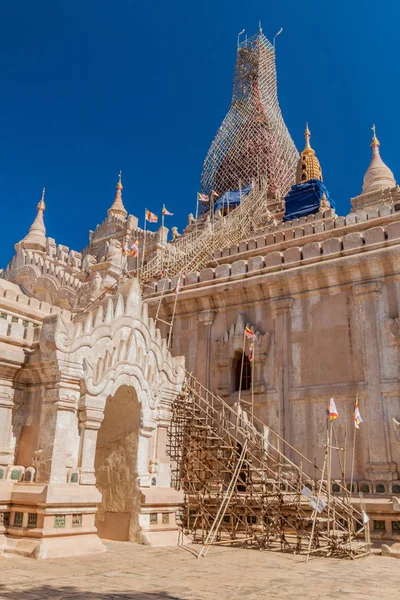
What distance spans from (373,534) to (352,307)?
21.1 feet

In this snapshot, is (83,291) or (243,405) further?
(83,291)

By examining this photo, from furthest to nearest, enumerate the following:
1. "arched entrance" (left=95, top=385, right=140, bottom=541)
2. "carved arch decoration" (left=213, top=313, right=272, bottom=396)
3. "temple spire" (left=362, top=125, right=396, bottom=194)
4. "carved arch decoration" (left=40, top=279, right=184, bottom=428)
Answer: "temple spire" (left=362, top=125, right=396, bottom=194) < "carved arch decoration" (left=213, top=313, right=272, bottom=396) < "arched entrance" (left=95, top=385, right=140, bottom=541) < "carved arch decoration" (left=40, top=279, right=184, bottom=428)

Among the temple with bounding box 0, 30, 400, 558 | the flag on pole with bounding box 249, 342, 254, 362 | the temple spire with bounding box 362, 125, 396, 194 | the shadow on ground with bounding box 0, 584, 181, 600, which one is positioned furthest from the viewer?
the temple spire with bounding box 362, 125, 396, 194

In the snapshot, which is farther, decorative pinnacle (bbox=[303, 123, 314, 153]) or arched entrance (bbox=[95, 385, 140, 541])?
decorative pinnacle (bbox=[303, 123, 314, 153])

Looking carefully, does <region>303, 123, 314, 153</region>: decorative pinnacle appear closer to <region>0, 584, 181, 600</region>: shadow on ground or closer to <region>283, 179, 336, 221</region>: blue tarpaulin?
<region>283, 179, 336, 221</region>: blue tarpaulin

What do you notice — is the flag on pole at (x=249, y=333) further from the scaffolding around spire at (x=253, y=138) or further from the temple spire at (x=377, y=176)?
the scaffolding around spire at (x=253, y=138)

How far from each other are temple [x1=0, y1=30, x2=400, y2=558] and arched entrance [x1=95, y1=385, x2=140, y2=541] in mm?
34

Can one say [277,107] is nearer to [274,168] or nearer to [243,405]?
[274,168]

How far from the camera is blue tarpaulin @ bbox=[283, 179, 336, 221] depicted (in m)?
37.6

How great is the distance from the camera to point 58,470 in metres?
10.9

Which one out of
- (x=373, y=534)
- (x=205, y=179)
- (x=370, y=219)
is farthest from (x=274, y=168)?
(x=373, y=534)

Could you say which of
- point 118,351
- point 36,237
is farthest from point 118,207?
point 118,351

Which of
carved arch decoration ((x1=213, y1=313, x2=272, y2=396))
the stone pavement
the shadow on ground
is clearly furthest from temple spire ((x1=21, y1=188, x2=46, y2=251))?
the shadow on ground

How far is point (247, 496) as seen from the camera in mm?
14266
